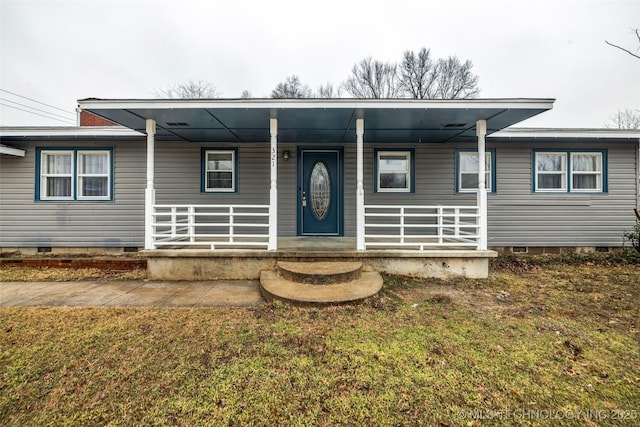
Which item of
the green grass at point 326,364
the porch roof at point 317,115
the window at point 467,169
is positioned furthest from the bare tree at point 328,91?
the green grass at point 326,364

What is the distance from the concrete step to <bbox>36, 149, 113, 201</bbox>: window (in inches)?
217

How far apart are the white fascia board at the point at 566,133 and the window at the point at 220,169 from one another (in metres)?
6.31

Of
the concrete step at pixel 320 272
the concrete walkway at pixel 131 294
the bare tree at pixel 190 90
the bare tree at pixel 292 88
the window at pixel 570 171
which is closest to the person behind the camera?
the concrete walkway at pixel 131 294

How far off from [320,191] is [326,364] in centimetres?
495

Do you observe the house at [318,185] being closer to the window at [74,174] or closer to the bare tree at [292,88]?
the window at [74,174]

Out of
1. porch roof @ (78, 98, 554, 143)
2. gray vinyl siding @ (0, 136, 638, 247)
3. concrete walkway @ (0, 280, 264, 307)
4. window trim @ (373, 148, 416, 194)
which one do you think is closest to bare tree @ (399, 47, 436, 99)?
gray vinyl siding @ (0, 136, 638, 247)

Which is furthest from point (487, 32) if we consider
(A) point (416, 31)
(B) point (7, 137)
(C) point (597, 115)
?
(B) point (7, 137)

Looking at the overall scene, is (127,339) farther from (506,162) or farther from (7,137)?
(506,162)

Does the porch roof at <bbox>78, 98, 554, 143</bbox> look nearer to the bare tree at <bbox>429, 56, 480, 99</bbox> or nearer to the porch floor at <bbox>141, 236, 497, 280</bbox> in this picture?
the porch floor at <bbox>141, 236, 497, 280</bbox>

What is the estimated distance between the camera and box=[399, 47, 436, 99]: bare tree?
2168 centimetres

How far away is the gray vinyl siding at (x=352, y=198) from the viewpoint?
22.8 feet

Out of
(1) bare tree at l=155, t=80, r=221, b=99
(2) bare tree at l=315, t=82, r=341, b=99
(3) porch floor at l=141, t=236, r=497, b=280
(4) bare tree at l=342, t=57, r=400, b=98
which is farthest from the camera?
(2) bare tree at l=315, t=82, r=341, b=99

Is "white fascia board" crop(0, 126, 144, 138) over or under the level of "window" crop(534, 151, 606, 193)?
over

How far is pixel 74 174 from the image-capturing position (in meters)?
6.97
